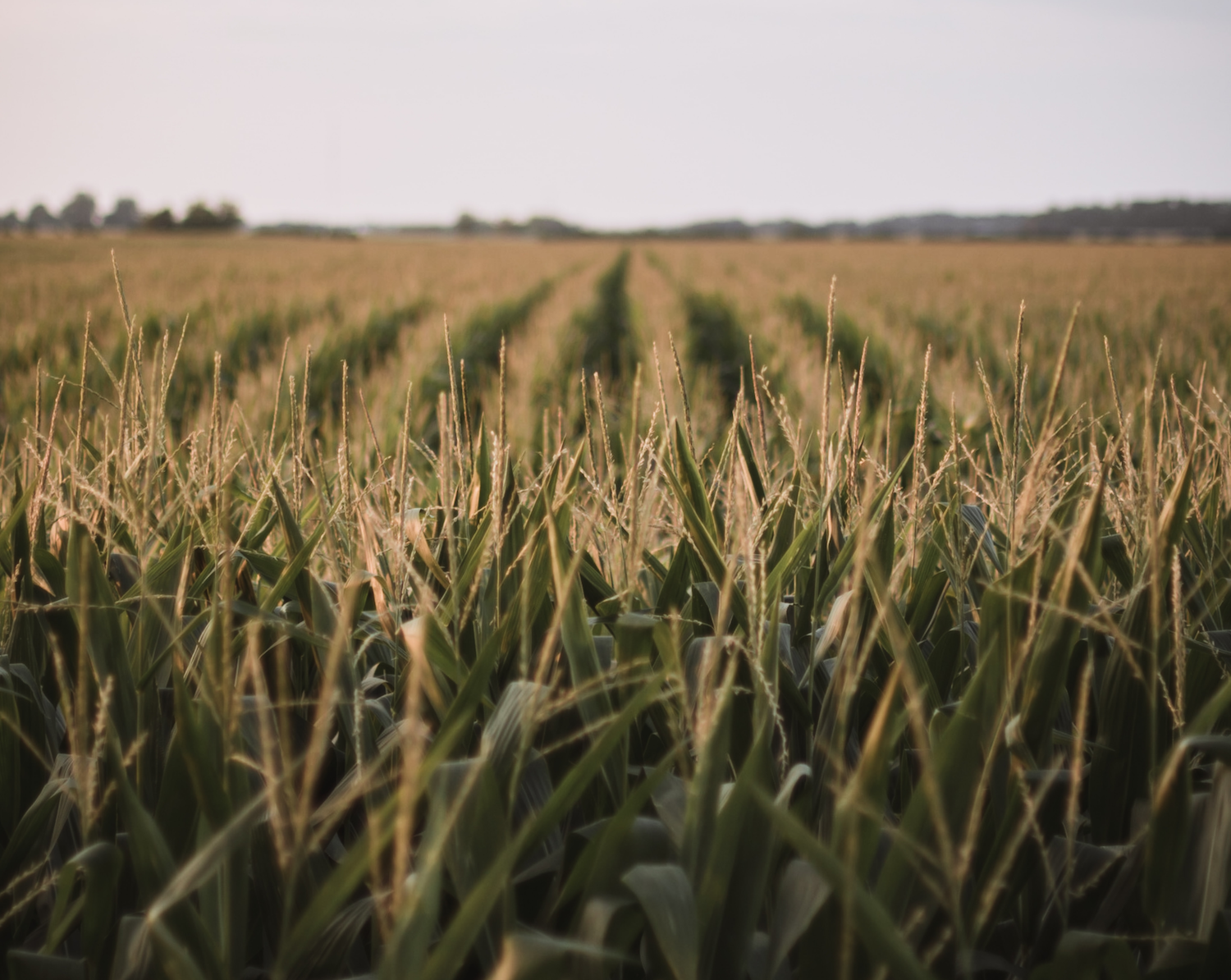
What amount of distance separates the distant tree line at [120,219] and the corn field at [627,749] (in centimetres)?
7459

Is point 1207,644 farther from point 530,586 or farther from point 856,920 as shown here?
point 530,586

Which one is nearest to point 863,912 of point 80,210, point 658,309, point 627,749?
point 627,749

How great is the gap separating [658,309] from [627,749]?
904cm

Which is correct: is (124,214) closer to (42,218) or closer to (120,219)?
(120,219)

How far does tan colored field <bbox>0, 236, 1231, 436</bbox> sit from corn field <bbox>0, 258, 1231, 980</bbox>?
1556mm

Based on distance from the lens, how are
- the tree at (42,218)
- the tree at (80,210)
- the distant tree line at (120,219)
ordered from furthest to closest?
the tree at (80,210) → the tree at (42,218) → the distant tree line at (120,219)

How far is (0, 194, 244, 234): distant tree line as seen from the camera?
69.2 meters

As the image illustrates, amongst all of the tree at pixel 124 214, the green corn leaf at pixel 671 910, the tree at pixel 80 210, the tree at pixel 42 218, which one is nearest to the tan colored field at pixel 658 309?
the green corn leaf at pixel 671 910

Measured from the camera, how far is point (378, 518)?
3.59ft

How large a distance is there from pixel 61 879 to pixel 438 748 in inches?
17.1

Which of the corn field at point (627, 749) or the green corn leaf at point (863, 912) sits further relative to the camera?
Result: the corn field at point (627, 749)

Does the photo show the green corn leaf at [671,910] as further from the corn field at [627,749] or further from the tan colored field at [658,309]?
the tan colored field at [658,309]

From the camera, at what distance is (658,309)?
9680 mm

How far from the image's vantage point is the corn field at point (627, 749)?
752mm
